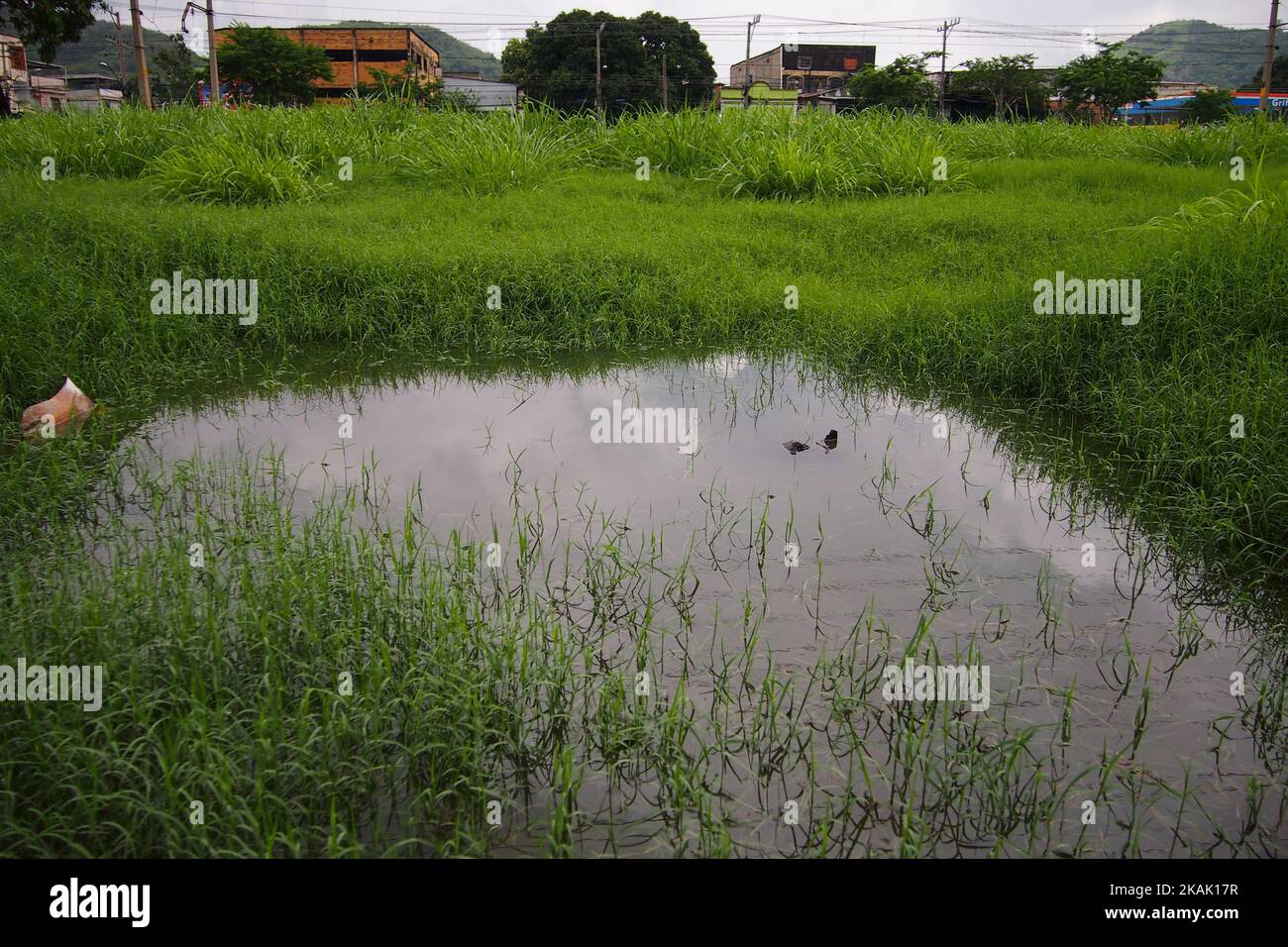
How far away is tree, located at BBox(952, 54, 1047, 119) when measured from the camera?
122 feet

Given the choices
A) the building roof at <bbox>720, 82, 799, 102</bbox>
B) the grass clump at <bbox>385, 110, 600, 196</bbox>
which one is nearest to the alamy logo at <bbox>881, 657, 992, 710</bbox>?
the grass clump at <bbox>385, 110, 600, 196</bbox>

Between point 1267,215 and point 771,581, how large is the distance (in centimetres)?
584

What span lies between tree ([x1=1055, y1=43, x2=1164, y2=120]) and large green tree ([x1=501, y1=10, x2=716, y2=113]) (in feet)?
51.2

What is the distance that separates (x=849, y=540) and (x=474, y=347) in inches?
175

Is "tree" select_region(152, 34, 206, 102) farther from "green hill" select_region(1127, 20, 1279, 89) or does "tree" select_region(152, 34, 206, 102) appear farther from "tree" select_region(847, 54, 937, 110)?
"green hill" select_region(1127, 20, 1279, 89)

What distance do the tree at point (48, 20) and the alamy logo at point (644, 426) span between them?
20859mm

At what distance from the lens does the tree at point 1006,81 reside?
3712 centimetres

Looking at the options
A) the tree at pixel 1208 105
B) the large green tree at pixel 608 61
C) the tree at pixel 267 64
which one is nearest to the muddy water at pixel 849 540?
the tree at pixel 1208 105

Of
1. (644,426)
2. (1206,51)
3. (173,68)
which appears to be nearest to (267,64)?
(173,68)

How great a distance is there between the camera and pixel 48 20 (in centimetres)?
2122

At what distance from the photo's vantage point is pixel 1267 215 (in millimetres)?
7316
